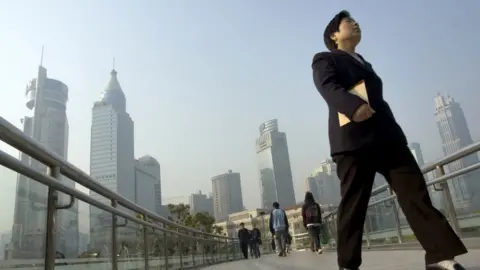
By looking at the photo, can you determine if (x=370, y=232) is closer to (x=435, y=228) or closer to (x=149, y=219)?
(x=149, y=219)

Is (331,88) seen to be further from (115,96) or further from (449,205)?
(115,96)

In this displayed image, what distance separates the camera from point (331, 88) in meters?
2.18

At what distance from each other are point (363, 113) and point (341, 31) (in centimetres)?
68

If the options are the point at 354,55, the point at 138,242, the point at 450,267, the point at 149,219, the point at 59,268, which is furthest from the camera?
the point at 149,219

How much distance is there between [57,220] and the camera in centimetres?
248

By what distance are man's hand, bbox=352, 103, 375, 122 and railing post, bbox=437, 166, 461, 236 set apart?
3.18m

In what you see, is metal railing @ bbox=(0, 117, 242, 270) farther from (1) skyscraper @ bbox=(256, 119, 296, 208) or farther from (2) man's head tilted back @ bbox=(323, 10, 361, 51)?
(1) skyscraper @ bbox=(256, 119, 296, 208)

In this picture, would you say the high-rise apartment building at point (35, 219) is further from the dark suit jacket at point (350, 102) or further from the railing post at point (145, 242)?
the railing post at point (145, 242)

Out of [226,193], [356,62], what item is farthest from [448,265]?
[226,193]

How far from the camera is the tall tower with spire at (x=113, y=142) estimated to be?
51812 millimetres

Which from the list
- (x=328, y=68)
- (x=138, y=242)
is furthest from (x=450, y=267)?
(x=138, y=242)

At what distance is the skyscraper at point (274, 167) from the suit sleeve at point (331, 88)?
90350 mm

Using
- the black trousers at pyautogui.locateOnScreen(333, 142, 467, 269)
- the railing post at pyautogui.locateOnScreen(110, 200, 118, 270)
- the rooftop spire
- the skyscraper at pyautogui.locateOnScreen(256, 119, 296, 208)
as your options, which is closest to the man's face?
the black trousers at pyautogui.locateOnScreen(333, 142, 467, 269)

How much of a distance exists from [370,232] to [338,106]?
20.6 ft
